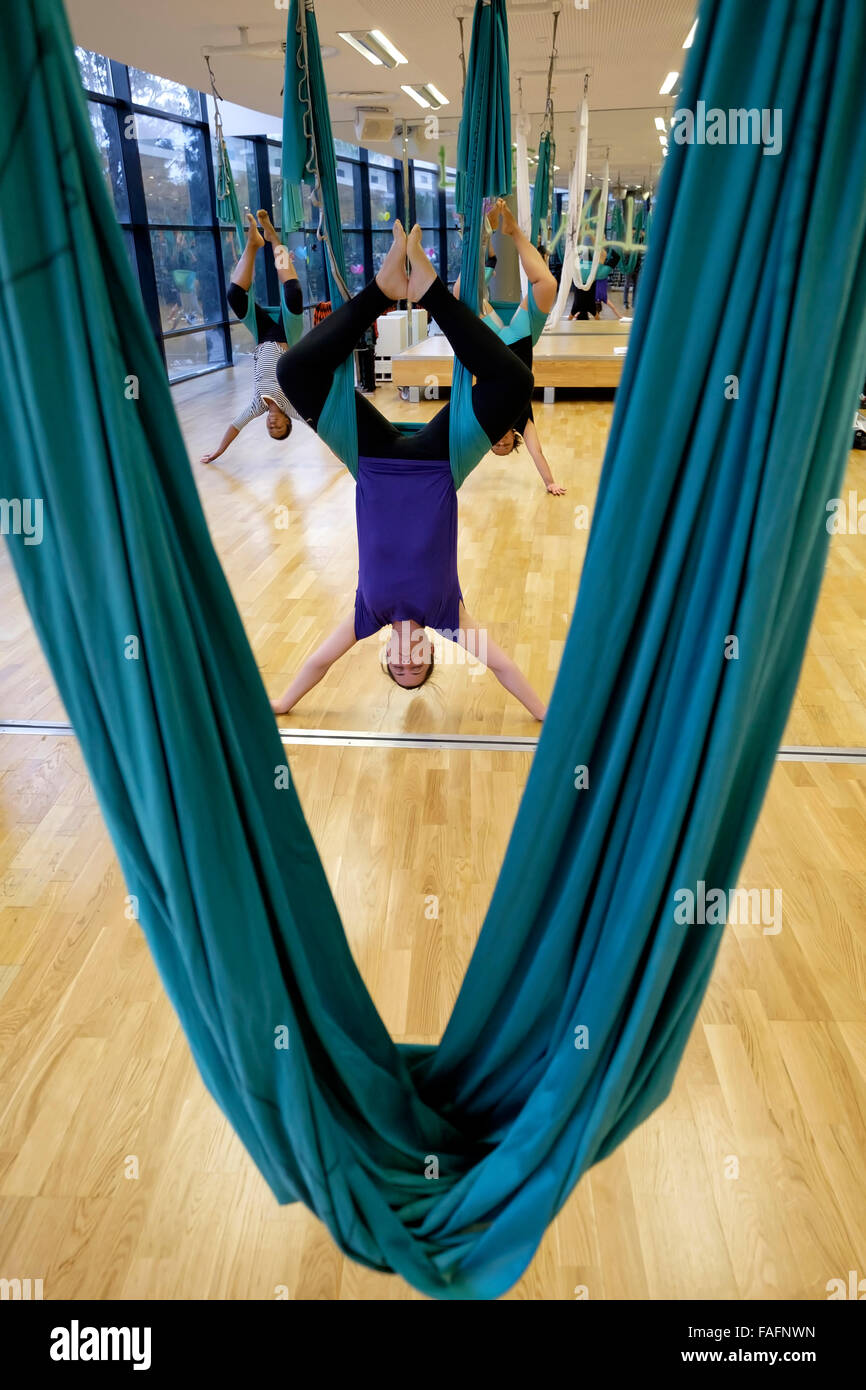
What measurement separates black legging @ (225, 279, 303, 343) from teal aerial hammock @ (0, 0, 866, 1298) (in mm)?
2521

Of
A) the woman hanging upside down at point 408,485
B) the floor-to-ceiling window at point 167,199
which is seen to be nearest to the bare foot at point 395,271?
the woman hanging upside down at point 408,485

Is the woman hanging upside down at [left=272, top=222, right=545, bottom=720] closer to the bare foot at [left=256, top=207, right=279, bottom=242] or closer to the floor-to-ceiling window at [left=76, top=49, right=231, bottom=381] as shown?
the bare foot at [left=256, top=207, right=279, bottom=242]

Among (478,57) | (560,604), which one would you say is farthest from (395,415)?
(478,57)

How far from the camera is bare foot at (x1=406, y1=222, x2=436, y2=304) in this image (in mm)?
1840

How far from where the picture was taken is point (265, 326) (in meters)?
4.95

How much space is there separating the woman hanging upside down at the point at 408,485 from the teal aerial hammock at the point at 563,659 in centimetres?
104

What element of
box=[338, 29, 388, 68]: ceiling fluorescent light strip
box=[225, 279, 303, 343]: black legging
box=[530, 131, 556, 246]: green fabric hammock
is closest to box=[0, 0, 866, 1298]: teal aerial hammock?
box=[225, 279, 303, 343]: black legging

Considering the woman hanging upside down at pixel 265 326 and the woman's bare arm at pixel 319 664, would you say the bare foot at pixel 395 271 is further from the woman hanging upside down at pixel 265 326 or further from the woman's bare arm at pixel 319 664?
the woman hanging upside down at pixel 265 326

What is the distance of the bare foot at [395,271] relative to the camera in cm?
184

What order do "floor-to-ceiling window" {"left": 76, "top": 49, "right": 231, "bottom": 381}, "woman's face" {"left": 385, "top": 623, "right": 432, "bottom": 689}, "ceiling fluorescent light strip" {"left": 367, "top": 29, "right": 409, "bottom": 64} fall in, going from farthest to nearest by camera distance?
"floor-to-ceiling window" {"left": 76, "top": 49, "right": 231, "bottom": 381} < "ceiling fluorescent light strip" {"left": 367, "top": 29, "right": 409, "bottom": 64} < "woman's face" {"left": 385, "top": 623, "right": 432, "bottom": 689}

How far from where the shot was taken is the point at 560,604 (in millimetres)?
3832

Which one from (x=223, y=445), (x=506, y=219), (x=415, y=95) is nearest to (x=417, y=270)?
(x=506, y=219)

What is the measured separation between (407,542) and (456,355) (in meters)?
0.54

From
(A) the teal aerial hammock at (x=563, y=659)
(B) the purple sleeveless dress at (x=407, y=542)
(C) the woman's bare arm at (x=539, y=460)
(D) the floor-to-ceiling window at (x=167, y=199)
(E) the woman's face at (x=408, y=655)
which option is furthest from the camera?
(D) the floor-to-ceiling window at (x=167, y=199)
